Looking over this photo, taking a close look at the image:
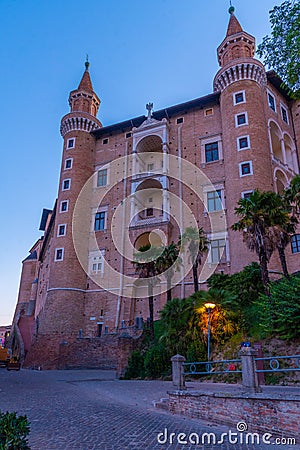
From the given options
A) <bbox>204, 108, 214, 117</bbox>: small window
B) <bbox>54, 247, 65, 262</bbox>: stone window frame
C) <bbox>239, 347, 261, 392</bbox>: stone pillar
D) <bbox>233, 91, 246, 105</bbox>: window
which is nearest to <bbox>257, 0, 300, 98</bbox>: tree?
<bbox>239, 347, 261, 392</bbox>: stone pillar

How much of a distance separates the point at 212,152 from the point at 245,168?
16.4 ft

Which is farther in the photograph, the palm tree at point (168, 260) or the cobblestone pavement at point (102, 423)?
the palm tree at point (168, 260)

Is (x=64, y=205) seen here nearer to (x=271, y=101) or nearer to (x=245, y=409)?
(x=271, y=101)

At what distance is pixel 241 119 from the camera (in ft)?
102

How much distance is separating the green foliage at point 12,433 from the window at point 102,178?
34779 millimetres

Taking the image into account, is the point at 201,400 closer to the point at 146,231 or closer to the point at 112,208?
the point at 146,231

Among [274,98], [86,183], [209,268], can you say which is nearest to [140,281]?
[209,268]

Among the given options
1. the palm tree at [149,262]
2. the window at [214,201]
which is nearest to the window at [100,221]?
the window at [214,201]

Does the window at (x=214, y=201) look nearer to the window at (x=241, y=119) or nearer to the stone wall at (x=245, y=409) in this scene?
the window at (x=241, y=119)

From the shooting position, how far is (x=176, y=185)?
34406mm

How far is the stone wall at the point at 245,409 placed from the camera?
6.90 meters

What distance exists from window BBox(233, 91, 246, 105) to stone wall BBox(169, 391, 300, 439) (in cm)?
2752

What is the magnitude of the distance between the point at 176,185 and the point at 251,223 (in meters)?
16.0

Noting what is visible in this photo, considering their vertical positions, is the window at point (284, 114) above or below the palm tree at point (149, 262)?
above
